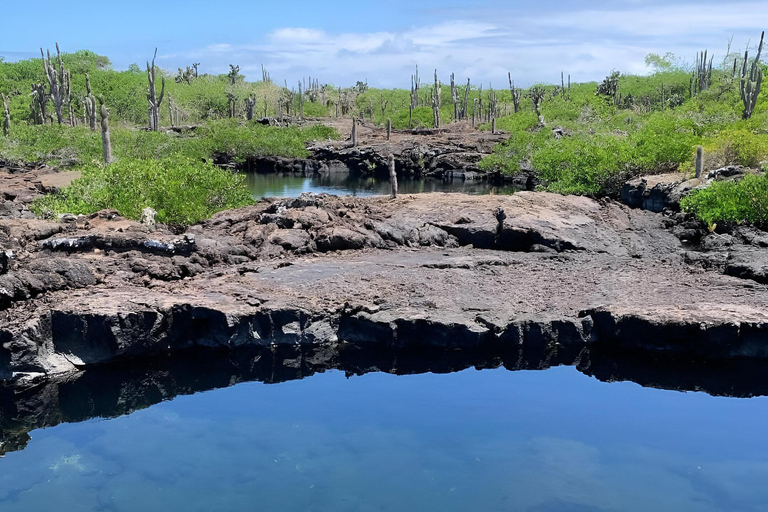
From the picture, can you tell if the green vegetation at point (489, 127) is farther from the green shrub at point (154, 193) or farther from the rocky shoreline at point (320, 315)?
the rocky shoreline at point (320, 315)

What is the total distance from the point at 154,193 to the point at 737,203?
572 inches

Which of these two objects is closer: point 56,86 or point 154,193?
point 154,193

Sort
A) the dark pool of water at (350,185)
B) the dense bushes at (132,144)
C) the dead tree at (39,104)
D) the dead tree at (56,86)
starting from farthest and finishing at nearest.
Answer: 1. the dead tree at (39,104)
2. the dead tree at (56,86)
3. the dark pool of water at (350,185)
4. the dense bushes at (132,144)

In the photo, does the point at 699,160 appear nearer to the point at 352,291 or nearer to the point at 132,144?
the point at 352,291

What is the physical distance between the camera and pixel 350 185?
41.1 metres

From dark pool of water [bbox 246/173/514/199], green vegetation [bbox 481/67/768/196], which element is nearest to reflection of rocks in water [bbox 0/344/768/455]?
green vegetation [bbox 481/67/768/196]

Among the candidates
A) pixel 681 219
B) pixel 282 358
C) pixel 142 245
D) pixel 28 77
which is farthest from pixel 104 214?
pixel 28 77

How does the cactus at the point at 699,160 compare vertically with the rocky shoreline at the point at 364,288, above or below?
above

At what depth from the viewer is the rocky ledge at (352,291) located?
37.6 ft

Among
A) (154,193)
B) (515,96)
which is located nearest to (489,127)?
(515,96)

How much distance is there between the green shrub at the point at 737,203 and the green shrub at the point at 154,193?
12.8m

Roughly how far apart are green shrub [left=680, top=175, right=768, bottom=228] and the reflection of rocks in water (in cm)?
751

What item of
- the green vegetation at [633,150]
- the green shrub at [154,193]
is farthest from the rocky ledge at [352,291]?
the green vegetation at [633,150]

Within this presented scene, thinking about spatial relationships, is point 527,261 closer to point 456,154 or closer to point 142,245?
point 142,245
